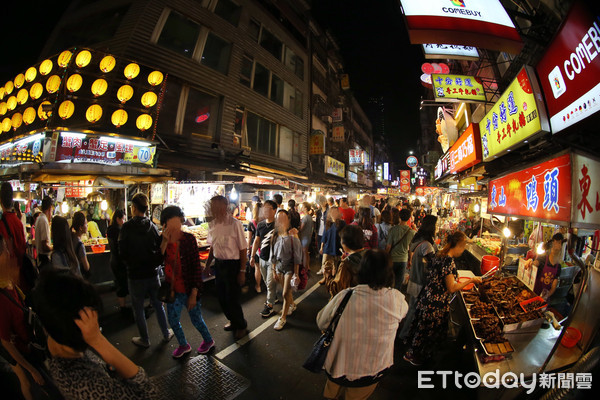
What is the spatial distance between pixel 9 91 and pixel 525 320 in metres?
17.2

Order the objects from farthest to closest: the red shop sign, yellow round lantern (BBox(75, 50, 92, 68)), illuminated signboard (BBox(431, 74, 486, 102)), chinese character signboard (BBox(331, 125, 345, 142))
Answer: chinese character signboard (BBox(331, 125, 345, 142)) < yellow round lantern (BBox(75, 50, 92, 68)) < illuminated signboard (BBox(431, 74, 486, 102)) < the red shop sign

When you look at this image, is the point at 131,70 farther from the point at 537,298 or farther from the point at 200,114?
the point at 537,298

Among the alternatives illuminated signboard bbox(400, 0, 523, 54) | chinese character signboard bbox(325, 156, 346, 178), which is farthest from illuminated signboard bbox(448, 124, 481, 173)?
chinese character signboard bbox(325, 156, 346, 178)

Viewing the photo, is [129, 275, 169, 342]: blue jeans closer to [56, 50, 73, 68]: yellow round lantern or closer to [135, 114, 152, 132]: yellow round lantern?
[135, 114, 152, 132]: yellow round lantern

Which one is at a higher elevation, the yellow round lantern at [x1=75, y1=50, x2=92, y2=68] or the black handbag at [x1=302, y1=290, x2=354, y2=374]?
the yellow round lantern at [x1=75, y1=50, x2=92, y2=68]

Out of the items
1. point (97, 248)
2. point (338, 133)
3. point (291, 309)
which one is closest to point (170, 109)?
point (97, 248)

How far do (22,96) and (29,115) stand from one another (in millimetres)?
1290

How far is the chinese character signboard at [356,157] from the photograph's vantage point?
32219mm

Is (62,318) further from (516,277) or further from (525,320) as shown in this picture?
(516,277)

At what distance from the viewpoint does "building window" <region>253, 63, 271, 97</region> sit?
16.5 metres

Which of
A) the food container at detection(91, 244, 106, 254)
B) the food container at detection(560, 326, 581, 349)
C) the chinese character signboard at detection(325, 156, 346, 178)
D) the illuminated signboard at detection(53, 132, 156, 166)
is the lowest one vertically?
the food container at detection(91, 244, 106, 254)

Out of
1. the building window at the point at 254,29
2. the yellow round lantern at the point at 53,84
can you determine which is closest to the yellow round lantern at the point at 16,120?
the yellow round lantern at the point at 53,84

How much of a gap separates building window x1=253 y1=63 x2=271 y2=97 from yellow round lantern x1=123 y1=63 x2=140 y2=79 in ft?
26.9

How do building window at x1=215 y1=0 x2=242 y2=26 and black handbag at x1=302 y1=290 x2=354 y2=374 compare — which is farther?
building window at x1=215 y1=0 x2=242 y2=26
